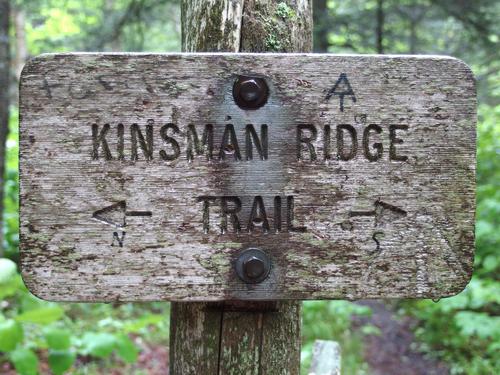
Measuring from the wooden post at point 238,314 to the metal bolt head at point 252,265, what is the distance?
0.16 meters

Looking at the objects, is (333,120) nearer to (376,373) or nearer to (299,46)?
(299,46)

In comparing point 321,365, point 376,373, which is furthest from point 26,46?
point 321,365

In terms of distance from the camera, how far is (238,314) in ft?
4.47

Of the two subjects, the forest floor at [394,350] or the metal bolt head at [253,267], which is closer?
the metal bolt head at [253,267]

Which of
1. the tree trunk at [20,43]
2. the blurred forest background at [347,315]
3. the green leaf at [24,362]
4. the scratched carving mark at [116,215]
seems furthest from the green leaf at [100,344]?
the tree trunk at [20,43]

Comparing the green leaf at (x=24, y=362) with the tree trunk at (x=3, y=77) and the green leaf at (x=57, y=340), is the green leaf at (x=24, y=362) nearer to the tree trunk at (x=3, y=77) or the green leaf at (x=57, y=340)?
the green leaf at (x=57, y=340)

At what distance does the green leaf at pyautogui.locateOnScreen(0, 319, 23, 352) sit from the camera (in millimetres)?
2600

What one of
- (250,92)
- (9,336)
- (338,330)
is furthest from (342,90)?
(338,330)

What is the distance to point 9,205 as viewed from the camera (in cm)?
654

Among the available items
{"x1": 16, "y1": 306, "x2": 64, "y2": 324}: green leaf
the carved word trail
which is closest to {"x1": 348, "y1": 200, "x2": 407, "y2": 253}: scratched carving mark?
the carved word trail

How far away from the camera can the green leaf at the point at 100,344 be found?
2.90m

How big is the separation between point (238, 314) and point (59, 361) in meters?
2.00

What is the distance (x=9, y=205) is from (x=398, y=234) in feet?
21.0

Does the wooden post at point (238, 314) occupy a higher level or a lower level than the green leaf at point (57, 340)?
higher
